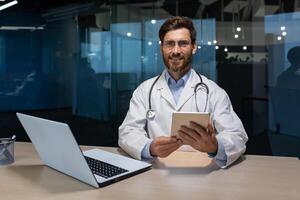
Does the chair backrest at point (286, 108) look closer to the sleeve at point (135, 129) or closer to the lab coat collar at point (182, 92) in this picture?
the lab coat collar at point (182, 92)

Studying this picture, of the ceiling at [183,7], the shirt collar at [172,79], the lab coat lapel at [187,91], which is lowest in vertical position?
the lab coat lapel at [187,91]

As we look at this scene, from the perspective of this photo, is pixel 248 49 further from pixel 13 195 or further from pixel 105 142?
pixel 13 195

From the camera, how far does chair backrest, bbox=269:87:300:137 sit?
3.32 m

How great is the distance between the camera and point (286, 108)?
3.36 meters

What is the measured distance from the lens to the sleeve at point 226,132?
117 centimetres

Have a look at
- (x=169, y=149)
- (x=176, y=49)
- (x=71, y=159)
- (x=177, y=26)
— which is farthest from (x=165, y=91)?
(x=71, y=159)

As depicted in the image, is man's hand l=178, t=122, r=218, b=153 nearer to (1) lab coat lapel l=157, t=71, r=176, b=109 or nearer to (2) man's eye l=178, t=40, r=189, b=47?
(1) lab coat lapel l=157, t=71, r=176, b=109

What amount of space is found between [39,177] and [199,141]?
1.74 feet

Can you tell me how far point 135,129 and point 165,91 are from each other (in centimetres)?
24

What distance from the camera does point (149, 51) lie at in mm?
3570

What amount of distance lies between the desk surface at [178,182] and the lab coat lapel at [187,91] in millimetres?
314

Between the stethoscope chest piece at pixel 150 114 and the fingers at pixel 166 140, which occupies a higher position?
the stethoscope chest piece at pixel 150 114

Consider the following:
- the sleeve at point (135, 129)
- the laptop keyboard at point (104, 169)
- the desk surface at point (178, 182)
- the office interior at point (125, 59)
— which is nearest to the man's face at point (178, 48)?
the sleeve at point (135, 129)

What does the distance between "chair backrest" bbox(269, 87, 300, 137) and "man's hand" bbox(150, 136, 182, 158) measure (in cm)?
244
